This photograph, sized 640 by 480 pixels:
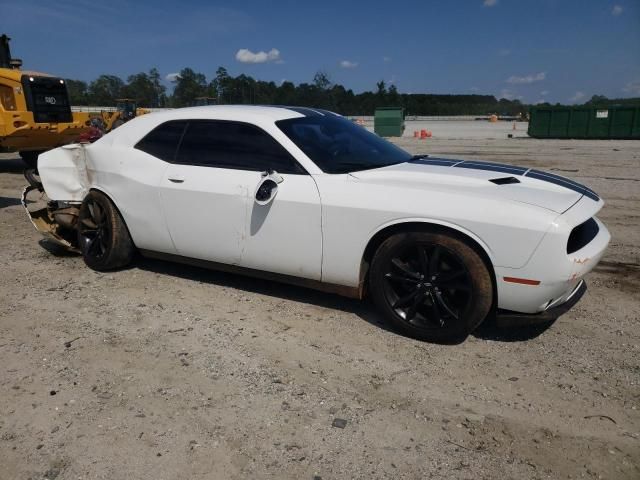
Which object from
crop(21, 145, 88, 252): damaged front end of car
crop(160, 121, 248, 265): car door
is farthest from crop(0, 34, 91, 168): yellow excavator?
crop(160, 121, 248, 265): car door

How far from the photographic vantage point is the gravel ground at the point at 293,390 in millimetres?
2385

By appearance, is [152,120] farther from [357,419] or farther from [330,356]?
[357,419]

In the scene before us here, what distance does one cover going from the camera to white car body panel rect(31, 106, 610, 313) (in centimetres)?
308

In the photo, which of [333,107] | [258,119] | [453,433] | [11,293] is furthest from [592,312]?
[333,107]

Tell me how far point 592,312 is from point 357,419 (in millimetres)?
2306

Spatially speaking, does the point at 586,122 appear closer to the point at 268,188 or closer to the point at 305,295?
the point at 305,295

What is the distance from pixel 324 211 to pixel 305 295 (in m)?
1.05

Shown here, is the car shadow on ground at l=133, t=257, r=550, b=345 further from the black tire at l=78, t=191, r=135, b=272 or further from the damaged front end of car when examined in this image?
the damaged front end of car

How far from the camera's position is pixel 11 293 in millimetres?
4520

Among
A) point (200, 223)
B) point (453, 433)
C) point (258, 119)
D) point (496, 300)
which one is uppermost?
point (258, 119)

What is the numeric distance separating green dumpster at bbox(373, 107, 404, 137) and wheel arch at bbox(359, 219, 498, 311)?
25.6 meters

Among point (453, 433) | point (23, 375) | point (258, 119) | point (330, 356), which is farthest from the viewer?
point (258, 119)

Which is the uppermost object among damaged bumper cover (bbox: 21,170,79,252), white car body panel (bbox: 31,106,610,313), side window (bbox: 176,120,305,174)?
side window (bbox: 176,120,305,174)

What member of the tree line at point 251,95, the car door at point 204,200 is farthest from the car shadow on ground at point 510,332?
the tree line at point 251,95
